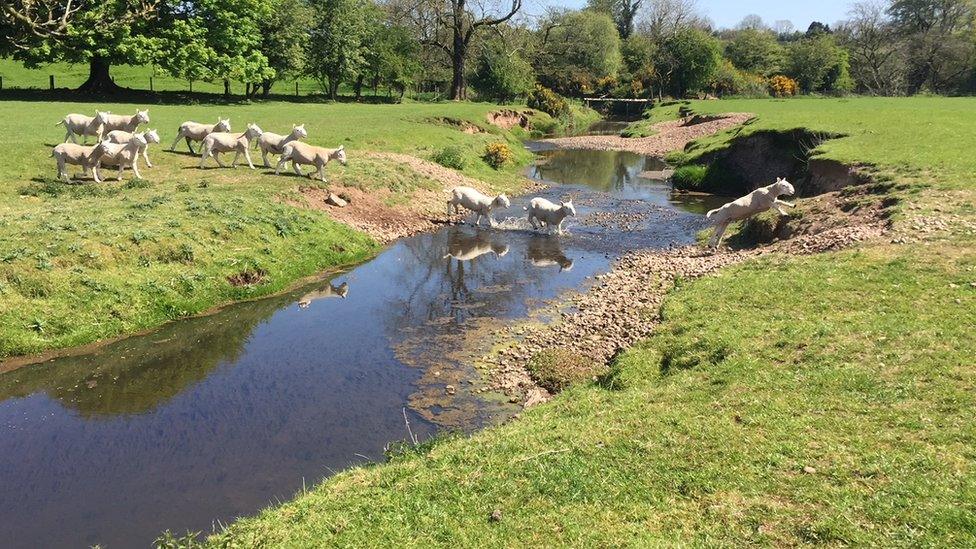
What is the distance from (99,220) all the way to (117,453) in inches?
379

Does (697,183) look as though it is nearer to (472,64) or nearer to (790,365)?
(790,365)

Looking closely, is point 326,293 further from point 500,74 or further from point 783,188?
point 500,74

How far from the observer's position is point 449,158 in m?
34.0

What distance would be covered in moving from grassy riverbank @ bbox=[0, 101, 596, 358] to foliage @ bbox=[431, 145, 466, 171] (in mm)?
4196

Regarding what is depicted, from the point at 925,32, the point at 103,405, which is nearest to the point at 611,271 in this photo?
the point at 103,405

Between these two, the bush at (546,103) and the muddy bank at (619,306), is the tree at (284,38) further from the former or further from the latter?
the muddy bank at (619,306)

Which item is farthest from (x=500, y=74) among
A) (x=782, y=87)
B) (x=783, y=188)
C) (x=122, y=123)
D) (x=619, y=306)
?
(x=619, y=306)

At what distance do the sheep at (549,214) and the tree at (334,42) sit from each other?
44.1 meters

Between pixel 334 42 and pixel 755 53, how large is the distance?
65.8 meters

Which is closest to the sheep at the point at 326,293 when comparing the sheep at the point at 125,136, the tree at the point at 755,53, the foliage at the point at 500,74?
the sheep at the point at 125,136

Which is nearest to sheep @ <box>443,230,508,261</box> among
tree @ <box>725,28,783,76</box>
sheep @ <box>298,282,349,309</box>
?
sheep @ <box>298,282,349,309</box>

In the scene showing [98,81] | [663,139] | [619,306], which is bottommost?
[619,306]

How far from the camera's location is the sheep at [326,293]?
17.2m

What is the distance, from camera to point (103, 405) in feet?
37.6
